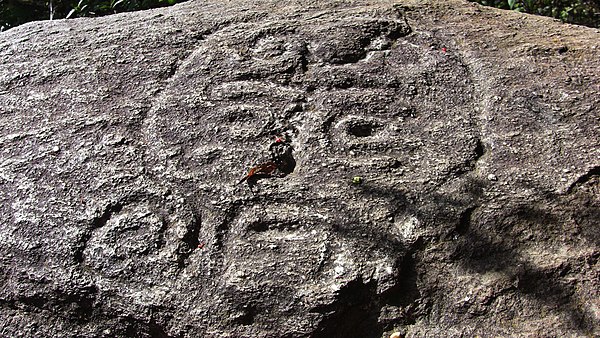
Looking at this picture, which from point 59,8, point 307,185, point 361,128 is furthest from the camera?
point 59,8

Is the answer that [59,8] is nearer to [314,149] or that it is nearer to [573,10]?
[314,149]

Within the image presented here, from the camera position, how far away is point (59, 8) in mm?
2926

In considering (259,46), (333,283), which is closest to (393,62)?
(259,46)

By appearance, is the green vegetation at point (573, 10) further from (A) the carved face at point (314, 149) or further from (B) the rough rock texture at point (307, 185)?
(A) the carved face at point (314, 149)

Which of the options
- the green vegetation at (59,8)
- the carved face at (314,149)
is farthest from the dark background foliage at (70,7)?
the carved face at (314,149)

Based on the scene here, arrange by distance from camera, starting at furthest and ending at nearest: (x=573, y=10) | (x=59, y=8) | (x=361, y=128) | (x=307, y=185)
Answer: (x=573, y=10)
(x=59, y=8)
(x=361, y=128)
(x=307, y=185)

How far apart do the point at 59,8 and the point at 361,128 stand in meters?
2.02

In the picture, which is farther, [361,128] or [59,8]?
[59,8]

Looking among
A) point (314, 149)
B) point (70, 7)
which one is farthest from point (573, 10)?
point (314, 149)

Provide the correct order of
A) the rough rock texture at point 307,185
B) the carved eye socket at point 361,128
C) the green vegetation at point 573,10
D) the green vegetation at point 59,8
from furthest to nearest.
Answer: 1. the green vegetation at point 573,10
2. the green vegetation at point 59,8
3. the carved eye socket at point 361,128
4. the rough rock texture at point 307,185

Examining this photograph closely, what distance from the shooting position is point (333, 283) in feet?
3.95

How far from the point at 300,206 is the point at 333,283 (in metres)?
0.18

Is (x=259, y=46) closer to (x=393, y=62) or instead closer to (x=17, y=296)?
→ (x=393, y=62)

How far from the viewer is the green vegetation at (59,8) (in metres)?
2.75
